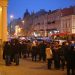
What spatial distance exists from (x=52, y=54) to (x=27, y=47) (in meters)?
12.4

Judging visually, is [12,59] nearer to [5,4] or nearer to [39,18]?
[5,4]

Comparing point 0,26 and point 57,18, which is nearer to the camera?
point 0,26

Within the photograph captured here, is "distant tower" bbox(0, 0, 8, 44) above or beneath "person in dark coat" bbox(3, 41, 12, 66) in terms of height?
above

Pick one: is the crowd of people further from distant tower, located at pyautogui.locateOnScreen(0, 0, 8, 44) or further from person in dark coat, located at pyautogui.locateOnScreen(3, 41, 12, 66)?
distant tower, located at pyautogui.locateOnScreen(0, 0, 8, 44)

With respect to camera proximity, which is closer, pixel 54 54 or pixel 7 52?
pixel 54 54

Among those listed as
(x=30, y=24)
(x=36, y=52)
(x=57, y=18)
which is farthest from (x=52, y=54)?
(x=30, y=24)

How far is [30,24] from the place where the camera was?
144625 millimetres

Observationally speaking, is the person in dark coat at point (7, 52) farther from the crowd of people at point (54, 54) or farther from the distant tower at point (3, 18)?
the distant tower at point (3, 18)

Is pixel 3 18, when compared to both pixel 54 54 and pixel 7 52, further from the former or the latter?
pixel 54 54

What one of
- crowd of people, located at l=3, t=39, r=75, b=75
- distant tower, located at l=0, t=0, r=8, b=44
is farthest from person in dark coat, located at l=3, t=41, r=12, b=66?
distant tower, located at l=0, t=0, r=8, b=44

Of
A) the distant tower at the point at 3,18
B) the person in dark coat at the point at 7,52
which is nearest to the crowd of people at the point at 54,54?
the person in dark coat at the point at 7,52

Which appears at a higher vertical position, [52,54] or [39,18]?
[39,18]

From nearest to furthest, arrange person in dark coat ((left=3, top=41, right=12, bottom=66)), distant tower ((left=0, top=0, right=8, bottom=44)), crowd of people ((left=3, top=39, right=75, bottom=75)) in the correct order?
crowd of people ((left=3, top=39, right=75, bottom=75)) < person in dark coat ((left=3, top=41, right=12, bottom=66)) < distant tower ((left=0, top=0, right=8, bottom=44))

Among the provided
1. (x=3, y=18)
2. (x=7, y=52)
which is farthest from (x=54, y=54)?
(x=3, y=18)
